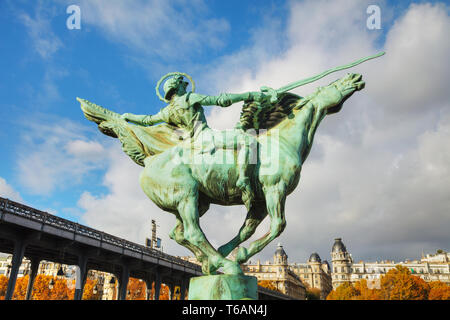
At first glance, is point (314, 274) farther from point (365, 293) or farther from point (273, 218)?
point (273, 218)

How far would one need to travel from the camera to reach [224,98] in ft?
17.8

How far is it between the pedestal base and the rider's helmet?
312cm

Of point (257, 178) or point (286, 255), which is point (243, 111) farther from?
point (286, 255)

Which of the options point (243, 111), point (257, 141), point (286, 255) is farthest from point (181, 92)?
point (286, 255)

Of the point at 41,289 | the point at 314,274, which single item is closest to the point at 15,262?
the point at 41,289

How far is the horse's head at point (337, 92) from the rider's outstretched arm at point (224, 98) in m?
1.13

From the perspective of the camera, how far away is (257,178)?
5.23m

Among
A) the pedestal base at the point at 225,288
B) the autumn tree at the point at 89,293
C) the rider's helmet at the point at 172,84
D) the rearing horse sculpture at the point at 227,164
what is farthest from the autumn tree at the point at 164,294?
the rider's helmet at the point at 172,84

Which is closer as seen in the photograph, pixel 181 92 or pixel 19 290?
pixel 181 92

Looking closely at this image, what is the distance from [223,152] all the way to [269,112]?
1.20 m

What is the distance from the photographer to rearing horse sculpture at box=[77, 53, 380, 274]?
5.11 metres

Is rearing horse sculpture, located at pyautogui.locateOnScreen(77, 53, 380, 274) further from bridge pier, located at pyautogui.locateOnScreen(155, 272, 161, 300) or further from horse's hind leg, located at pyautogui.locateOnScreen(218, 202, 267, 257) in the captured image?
bridge pier, located at pyautogui.locateOnScreen(155, 272, 161, 300)

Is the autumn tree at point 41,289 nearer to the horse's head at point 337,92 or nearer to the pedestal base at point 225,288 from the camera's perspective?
the pedestal base at point 225,288

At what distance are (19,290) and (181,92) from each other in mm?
72572
